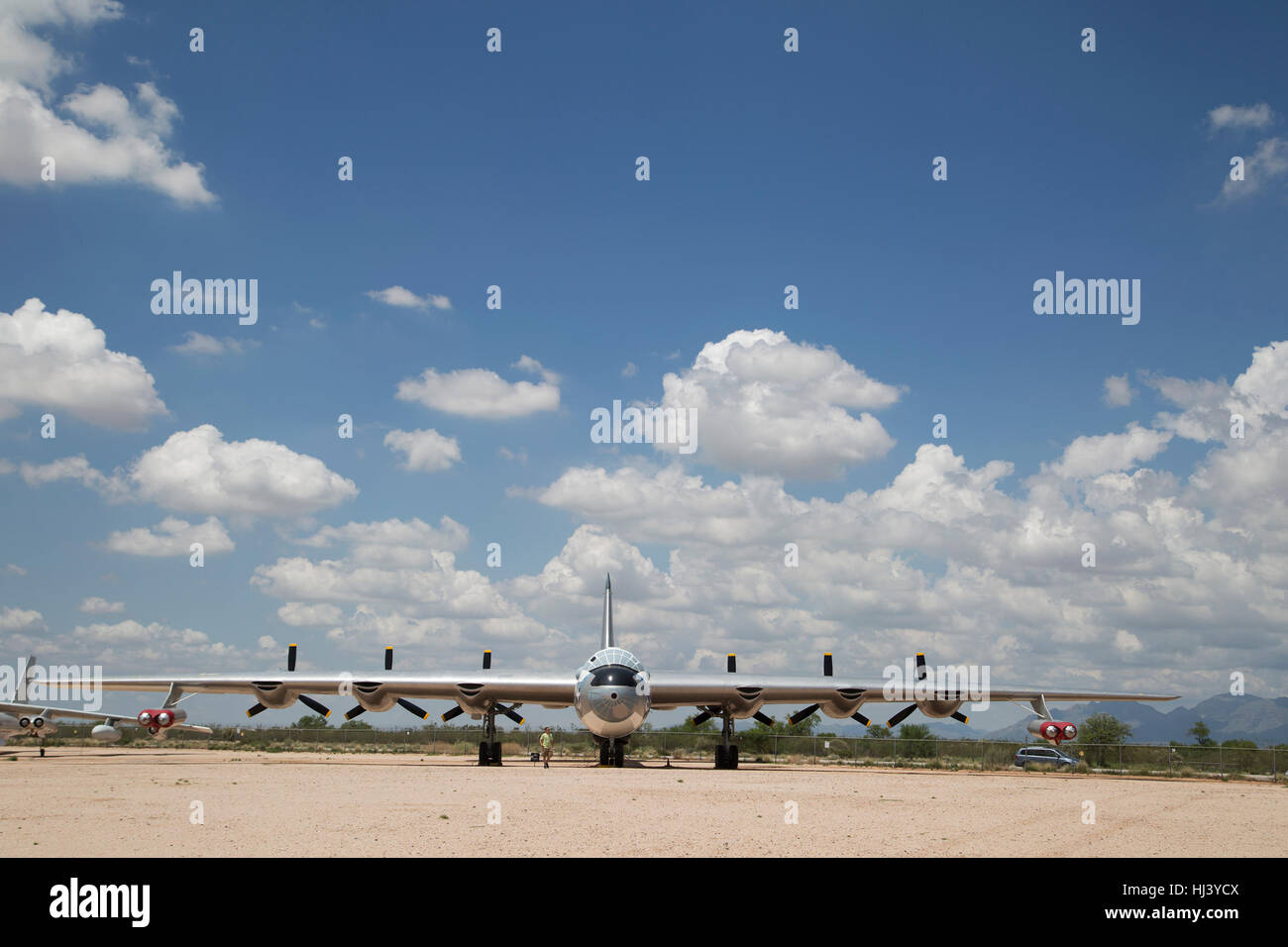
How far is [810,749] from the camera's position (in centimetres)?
5662

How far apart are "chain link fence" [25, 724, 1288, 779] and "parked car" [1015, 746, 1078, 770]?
76 cm

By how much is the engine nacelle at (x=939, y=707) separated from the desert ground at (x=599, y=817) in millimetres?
9182

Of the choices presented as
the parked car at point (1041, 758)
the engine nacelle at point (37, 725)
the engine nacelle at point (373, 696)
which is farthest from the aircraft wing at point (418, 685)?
the parked car at point (1041, 758)

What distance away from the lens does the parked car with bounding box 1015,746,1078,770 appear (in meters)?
45.6

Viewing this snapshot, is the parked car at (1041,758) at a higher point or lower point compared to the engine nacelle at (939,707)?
lower

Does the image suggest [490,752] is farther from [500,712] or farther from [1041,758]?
[1041,758]

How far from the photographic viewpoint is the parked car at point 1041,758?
4562 cm

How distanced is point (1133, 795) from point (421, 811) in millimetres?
20866

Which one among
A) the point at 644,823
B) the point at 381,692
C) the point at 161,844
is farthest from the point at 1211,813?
the point at 381,692

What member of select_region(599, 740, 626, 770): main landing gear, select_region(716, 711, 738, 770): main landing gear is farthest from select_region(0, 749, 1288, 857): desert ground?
select_region(599, 740, 626, 770): main landing gear

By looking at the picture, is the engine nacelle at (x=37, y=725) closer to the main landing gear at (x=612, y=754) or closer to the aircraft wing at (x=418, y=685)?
the aircraft wing at (x=418, y=685)

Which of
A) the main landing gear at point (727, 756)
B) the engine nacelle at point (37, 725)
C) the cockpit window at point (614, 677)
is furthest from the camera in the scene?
the engine nacelle at point (37, 725)

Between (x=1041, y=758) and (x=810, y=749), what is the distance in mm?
14641
